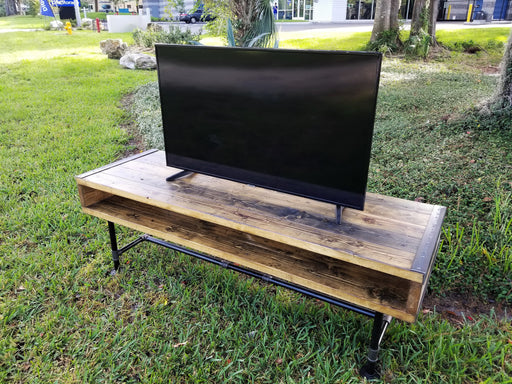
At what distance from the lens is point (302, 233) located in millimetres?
1760

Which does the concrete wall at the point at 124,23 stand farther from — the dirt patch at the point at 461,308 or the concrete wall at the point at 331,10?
the dirt patch at the point at 461,308

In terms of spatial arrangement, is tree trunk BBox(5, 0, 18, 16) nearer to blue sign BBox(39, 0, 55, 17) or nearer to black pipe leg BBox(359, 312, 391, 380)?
blue sign BBox(39, 0, 55, 17)

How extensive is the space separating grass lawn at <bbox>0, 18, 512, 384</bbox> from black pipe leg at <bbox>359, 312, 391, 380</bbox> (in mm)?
55

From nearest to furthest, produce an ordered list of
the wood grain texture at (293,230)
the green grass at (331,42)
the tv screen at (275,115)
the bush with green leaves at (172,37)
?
1. the wood grain texture at (293,230)
2. the tv screen at (275,115)
3. the bush with green leaves at (172,37)
4. the green grass at (331,42)

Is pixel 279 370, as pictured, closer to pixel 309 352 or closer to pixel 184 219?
pixel 309 352

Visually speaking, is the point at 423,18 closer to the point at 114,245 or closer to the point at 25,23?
the point at 114,245

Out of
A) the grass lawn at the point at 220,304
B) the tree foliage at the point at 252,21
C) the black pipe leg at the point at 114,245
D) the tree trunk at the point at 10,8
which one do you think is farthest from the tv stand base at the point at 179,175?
the tree trunk at the point at 10,8

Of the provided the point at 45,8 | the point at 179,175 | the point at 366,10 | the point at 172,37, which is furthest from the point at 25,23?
the point at 179,175

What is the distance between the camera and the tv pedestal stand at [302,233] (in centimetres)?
161

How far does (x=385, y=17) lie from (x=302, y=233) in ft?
36.5

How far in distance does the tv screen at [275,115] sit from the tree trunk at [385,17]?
10419mm

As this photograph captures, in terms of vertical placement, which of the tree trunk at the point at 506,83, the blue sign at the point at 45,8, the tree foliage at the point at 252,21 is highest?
the blue sign at the point at 45,8

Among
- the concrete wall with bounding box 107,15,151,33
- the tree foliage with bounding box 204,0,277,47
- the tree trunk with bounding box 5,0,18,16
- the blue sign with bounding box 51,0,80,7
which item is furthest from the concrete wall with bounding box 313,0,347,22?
the tree trunk with bounding box 5,0,18,16

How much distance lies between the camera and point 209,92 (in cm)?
216
